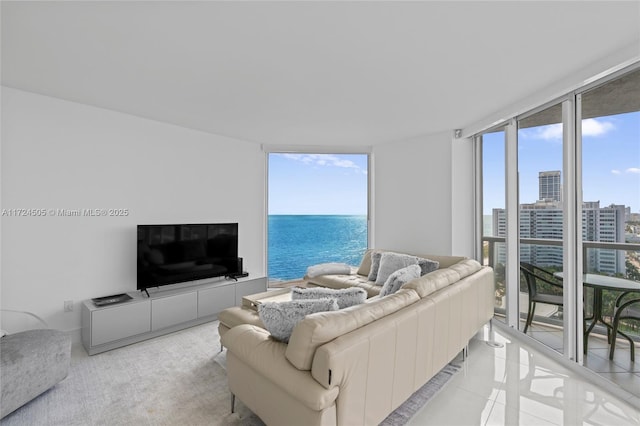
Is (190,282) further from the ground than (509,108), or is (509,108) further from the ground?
(509,108)

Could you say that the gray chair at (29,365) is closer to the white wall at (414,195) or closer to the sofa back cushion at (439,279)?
the sofa back cushion at (439,279)

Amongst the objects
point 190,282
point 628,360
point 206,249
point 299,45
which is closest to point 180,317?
point 190,282

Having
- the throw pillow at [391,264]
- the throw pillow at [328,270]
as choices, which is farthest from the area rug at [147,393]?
the throw pillow at [328,270]

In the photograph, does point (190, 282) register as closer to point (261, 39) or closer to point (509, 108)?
point (261, 39)

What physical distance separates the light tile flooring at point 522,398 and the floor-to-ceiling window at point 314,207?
3.07m

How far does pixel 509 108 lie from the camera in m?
3.21

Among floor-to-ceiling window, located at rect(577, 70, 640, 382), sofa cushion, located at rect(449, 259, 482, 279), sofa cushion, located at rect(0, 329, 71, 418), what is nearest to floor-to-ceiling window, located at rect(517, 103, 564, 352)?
floor-to-ceiling window, located at rect(577, 70, 640, 382)

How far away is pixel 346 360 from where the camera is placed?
1433mm

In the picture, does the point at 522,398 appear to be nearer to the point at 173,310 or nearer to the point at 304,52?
the point at 304,52

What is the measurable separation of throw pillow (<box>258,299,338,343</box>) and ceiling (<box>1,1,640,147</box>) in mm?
1680

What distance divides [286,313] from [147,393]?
1.48 m

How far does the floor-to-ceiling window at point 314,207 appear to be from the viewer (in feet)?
17.9

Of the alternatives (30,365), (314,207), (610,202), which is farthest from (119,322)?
(314,207)

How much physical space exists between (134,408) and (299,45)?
9.08 ft
